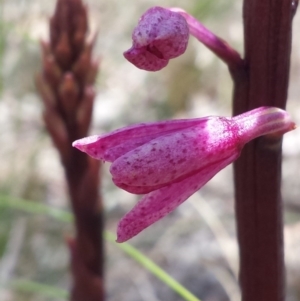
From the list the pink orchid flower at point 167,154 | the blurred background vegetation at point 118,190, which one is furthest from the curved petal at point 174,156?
the blurred background vegetation at point 118,190

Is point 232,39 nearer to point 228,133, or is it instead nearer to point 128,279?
point 128,279

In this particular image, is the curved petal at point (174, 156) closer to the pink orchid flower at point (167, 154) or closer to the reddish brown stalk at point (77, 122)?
the pink orchid flower at point (167, 154)

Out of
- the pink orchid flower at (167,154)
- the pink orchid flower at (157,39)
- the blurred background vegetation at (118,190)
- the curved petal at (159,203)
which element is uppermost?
the pink orchid flower at (157,39)

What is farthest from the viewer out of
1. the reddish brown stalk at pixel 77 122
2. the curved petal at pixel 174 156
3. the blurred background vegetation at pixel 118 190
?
the blurred background vegetation at pixel 118 190

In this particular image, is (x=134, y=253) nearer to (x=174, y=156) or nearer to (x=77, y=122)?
(x=77, y=122)

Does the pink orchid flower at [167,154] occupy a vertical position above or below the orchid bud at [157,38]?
below

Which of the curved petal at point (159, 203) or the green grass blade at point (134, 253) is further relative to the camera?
the green grass blade at point (134, 253)

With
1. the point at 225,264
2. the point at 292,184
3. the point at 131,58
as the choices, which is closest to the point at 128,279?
the point at 225,264
